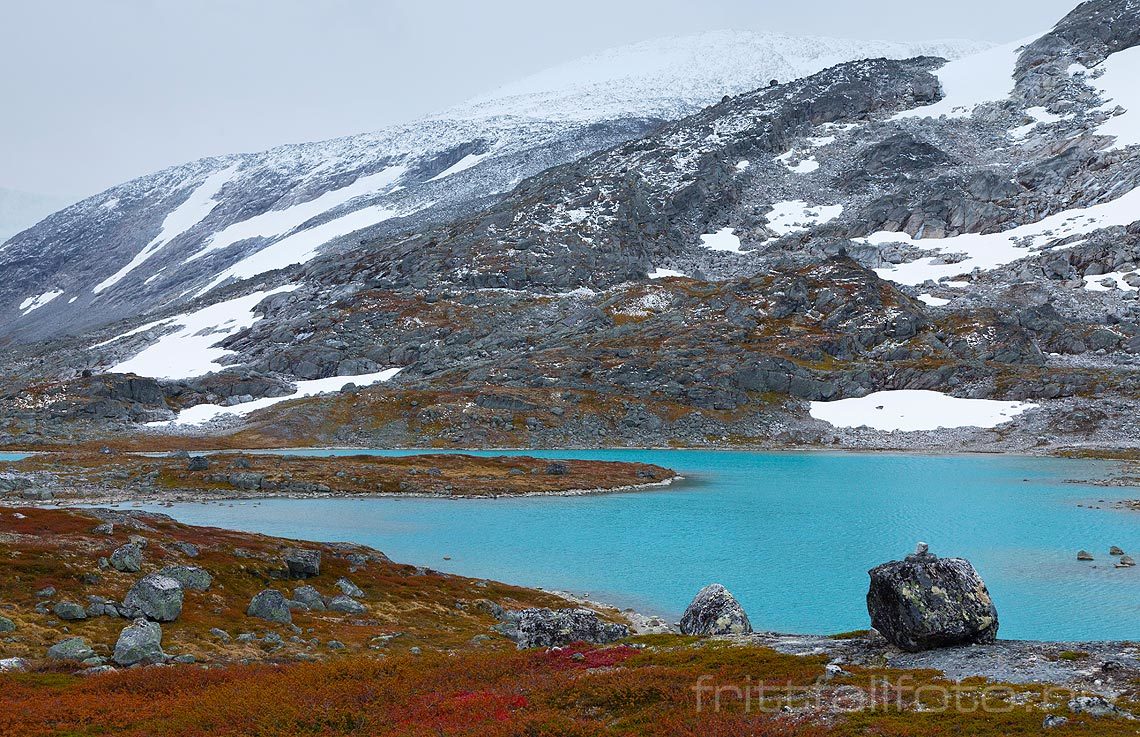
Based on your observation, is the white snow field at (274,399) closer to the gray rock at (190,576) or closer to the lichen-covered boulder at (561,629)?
the gray rock at (190,576)

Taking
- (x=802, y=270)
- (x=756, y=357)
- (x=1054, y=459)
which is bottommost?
(x=1054, y=459)

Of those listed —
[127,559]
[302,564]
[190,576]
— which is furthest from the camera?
[302,564]

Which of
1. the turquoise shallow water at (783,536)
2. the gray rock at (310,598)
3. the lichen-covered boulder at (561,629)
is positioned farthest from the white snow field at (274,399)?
the lichen-covered boulder at (561,629)

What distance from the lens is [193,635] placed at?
27.8m

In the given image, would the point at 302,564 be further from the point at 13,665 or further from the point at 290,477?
the point at 290,477

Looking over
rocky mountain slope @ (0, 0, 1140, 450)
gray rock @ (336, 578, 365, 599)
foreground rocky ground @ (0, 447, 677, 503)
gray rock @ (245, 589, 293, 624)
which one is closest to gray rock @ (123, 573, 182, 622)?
gray rock @ (245, 589, 293, 624)

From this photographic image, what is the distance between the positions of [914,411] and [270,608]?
118m

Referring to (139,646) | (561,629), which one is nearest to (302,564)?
(139,646)

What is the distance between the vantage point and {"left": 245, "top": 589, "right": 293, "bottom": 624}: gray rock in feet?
103

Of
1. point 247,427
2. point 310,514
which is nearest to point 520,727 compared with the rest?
point 310,514

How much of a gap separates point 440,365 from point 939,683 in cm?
14275

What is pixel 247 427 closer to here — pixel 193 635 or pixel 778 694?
pixel 193 635

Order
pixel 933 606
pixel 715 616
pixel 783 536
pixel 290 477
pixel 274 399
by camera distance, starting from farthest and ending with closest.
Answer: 1. pixel 274 399
2. pixel 290 477
3. pixel 783 536
4. pixel 715 616
5. pixel 933 606

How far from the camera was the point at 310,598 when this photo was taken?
35.1 m
